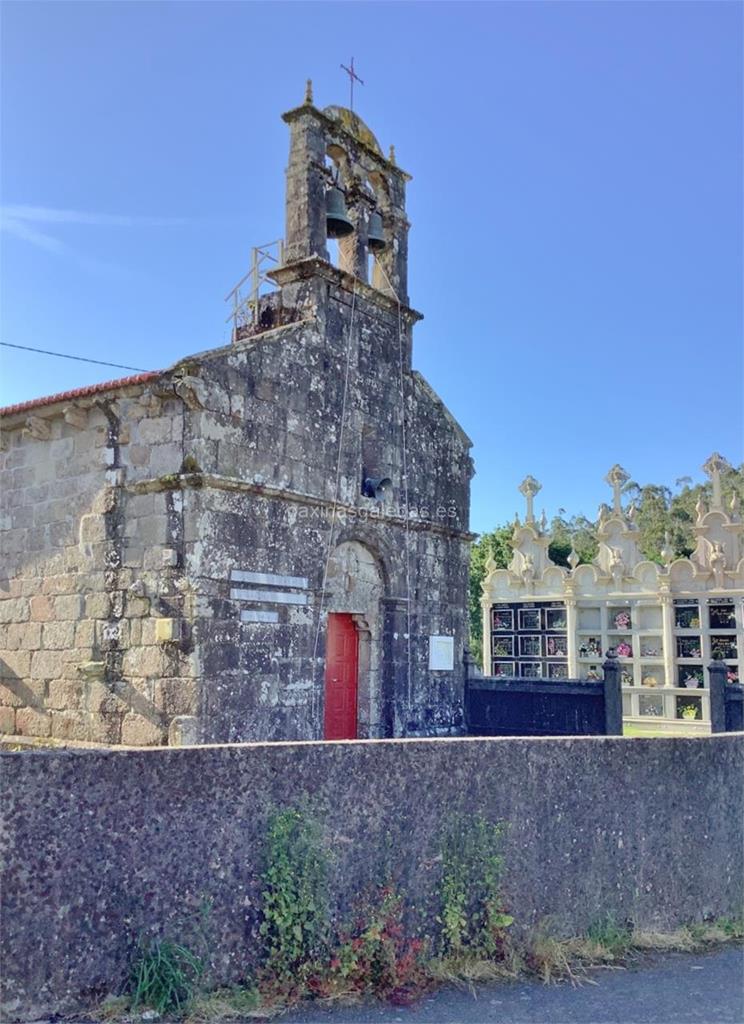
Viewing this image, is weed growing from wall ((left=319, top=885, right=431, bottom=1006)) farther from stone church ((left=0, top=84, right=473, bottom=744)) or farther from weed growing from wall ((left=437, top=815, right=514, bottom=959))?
stone church ((left=0, top=84, right=473, bottom=744))

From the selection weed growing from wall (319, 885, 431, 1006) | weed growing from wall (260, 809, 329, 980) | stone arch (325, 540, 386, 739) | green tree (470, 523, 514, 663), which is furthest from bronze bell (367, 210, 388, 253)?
green tree (470, 523, 514, 663)

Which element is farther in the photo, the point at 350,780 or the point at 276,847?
the point at 350,780

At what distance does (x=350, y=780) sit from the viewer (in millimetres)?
4953

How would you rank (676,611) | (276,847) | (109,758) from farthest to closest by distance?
(676,611) → (276,847) → (109,758)

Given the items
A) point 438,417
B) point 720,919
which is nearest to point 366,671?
point 438,417

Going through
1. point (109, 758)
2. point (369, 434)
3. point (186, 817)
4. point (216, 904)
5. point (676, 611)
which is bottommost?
point (216, 904)

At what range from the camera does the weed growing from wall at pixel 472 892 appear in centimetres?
505

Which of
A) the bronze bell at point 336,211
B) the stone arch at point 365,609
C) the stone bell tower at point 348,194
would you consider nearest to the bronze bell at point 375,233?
the stone bell tower at point 348,194

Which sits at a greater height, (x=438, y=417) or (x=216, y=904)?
(x=438, y=417)

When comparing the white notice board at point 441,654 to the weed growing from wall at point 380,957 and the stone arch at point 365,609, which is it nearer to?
the stone arch at point 365,609

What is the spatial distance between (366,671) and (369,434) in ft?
10.6

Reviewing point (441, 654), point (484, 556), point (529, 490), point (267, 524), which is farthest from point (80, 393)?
point (484, 556)

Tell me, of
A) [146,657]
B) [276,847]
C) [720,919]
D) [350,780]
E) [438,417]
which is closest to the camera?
[276,847]

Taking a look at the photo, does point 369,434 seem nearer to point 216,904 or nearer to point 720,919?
point 720,919
